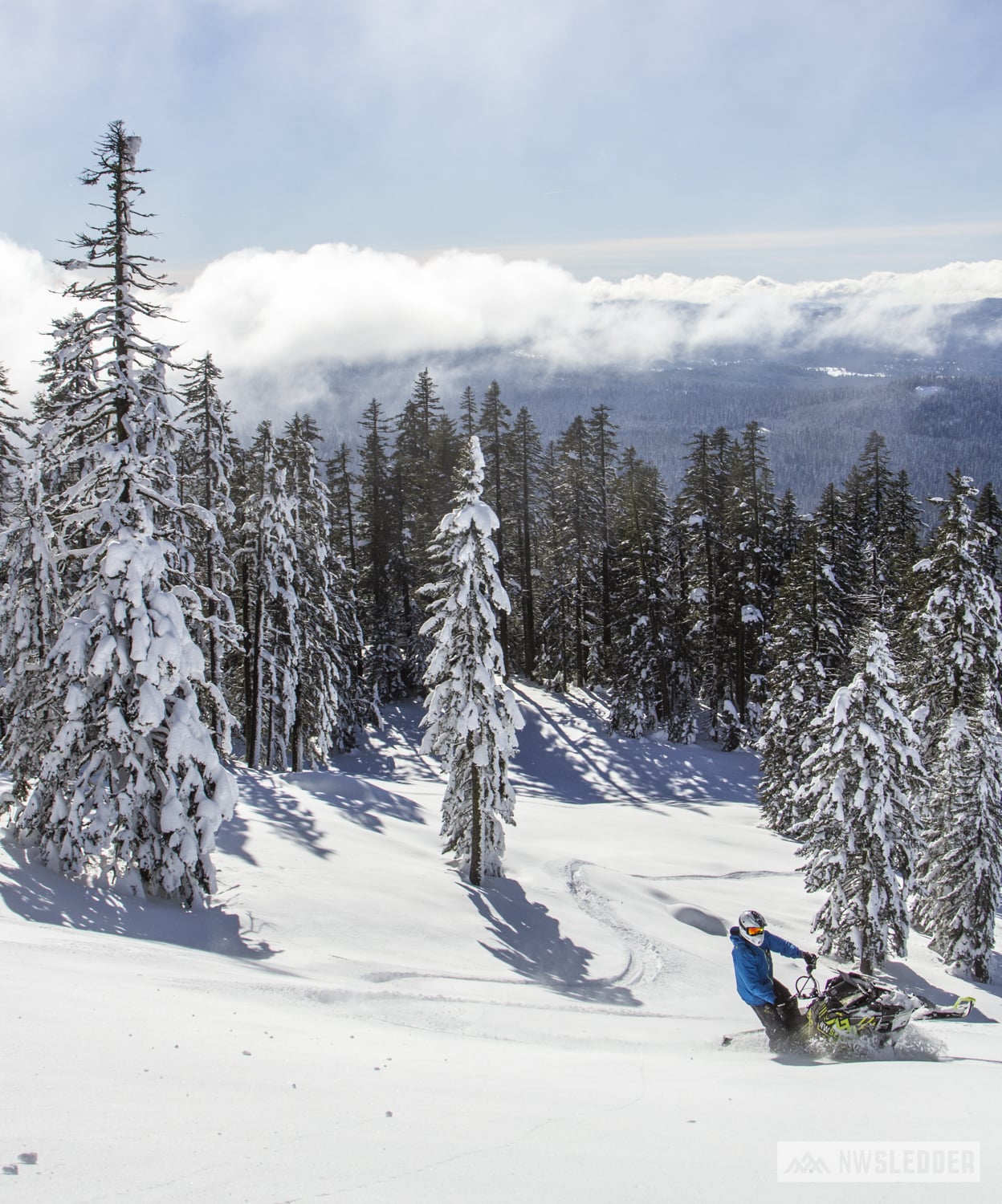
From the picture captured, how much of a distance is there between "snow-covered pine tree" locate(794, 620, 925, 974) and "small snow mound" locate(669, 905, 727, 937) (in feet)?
9.79

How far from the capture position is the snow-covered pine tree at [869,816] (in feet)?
67.8

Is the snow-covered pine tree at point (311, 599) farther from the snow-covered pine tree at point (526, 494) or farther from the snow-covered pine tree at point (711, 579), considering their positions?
the snow-covered pine tree at point (711, 579)

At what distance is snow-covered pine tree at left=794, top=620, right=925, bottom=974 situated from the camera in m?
20.7

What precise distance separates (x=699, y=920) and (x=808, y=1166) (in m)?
17.1

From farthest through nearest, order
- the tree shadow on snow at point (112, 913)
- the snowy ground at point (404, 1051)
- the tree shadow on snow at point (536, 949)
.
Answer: the tree shadow on snow at point (536, 949)
the tree shadow on snow at point (112, 913)
the snowy ground at point (404, 1051)

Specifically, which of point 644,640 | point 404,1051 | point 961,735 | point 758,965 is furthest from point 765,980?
point 644,640

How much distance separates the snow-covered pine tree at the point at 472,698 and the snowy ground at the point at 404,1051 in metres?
1.47

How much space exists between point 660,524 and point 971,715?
2465 cm

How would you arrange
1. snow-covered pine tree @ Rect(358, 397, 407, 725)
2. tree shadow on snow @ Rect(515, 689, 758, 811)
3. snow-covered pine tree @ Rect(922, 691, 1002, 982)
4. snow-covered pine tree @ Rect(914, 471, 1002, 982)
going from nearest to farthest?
snow-covered pine tree @ Rect(922, 691, 1002, 982) < snow-covered pine tree @ Rect(914, 471, 1002, 982) < tree shadow on snow @ Rect(515, 689, 758, 811) < snow-covered pine tree @ Rect(358, 397, 407, 725)

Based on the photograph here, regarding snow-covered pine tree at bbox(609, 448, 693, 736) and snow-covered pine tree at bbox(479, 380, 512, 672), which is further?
snow-covered pine tree at bbox(479, 380, 512, 672)

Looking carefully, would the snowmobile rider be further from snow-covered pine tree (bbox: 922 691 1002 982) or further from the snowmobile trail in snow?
snow-covered pine tree (bbox: 922 691 1002 982)

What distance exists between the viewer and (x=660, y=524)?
49156 mm

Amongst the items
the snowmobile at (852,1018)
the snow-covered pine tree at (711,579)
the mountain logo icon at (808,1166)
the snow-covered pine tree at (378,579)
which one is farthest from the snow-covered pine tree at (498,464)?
the mountain logo icon at (808,1166)

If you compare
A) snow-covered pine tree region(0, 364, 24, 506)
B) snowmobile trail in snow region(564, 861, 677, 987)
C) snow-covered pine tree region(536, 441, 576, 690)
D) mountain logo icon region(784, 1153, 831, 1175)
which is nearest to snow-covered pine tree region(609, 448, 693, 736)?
snow-covered pine tree region(536, 441, 576, 690)
